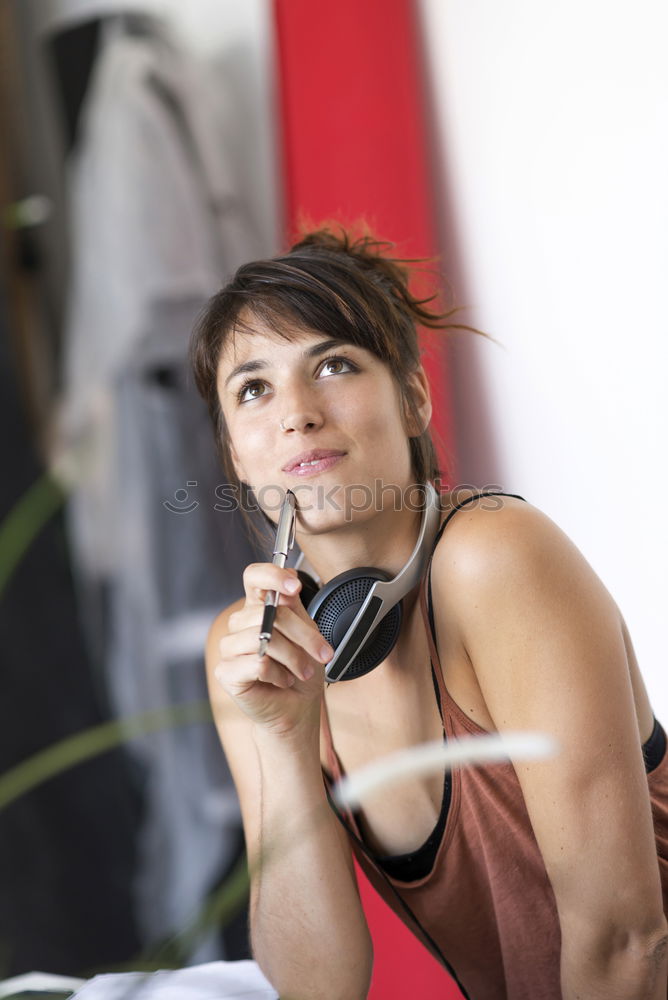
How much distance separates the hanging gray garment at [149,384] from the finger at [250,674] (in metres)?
0.54

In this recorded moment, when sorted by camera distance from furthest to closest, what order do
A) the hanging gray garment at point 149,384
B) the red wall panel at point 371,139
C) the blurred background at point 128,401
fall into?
the hanging gray garment at point 149,384 → the blurred background at point 128,401 → the red wall panel at point 371,139

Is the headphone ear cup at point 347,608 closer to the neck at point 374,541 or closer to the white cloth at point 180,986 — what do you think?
the neck at point 374,541

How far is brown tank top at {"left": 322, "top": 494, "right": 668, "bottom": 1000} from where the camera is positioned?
0.49 m

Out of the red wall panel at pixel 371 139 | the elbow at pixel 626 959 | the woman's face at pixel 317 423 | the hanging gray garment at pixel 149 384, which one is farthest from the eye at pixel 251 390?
the hanging gray garment at pixel 149 384

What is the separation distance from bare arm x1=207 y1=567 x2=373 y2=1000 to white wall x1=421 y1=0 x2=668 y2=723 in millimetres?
172

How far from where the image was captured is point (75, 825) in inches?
41.5

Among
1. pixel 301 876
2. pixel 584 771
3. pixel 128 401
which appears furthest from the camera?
pixel 128 401

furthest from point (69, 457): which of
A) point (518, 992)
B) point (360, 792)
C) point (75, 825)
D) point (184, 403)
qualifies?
point (518, 992)

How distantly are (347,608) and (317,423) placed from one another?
0.34ft

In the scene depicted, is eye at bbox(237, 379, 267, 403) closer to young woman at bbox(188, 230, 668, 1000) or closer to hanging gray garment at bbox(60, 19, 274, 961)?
young woman at bbox(188, 230, 668, 1000)

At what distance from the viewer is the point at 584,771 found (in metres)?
0.45

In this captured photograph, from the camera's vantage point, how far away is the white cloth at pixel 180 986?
1.71 ft

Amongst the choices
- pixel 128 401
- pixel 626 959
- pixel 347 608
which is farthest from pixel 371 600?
pixel 128 401

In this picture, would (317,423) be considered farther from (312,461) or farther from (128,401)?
(128,401)
